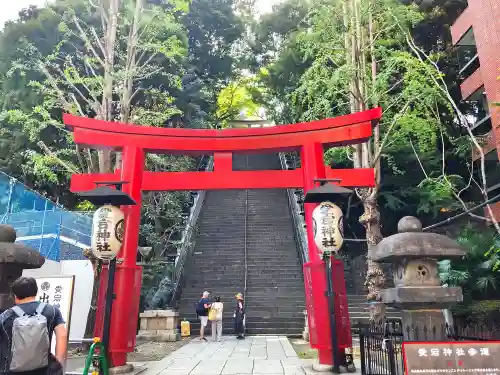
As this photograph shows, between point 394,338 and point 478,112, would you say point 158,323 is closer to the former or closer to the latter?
point 394,338

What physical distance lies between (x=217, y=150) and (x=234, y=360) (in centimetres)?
443

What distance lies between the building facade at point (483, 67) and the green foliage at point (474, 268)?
4.20 meters

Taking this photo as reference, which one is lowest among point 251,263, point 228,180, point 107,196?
point 251,263

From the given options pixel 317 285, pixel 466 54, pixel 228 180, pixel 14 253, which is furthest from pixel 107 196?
pixel 466 54

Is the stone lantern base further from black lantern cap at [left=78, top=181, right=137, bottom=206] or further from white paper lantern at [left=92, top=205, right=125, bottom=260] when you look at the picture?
black lantern cap at [left=78, top=181, right=137, bottom=206]

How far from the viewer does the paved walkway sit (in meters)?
7.46

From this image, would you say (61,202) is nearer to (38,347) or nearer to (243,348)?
(243,348)

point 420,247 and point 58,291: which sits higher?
point 420,247

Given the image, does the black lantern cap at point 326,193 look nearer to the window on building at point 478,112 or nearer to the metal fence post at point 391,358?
the metal fence post at point 391,358

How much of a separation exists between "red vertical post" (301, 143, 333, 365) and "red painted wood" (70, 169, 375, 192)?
0.40 meters

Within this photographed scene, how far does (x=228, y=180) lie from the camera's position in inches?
352

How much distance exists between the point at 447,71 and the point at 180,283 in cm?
1600

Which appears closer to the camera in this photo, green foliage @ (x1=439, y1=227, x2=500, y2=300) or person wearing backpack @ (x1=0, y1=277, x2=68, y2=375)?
person wearing backpack @ (x1=0, y1=277, x2=68, y2=375)

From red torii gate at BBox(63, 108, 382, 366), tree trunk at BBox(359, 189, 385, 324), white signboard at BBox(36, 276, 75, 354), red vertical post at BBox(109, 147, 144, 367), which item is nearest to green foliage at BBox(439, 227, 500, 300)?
tree trunk at BBox(359, 189, 385, 324)
